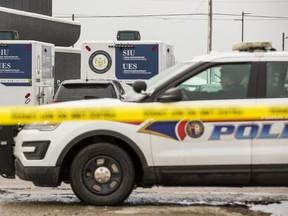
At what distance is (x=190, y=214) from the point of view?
7102 millimetres

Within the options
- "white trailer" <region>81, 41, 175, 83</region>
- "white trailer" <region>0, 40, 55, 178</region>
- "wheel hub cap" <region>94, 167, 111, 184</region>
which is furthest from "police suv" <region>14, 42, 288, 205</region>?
"white trailer" <region>81, 41, 175, 83</region>

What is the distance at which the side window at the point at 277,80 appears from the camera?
729cm

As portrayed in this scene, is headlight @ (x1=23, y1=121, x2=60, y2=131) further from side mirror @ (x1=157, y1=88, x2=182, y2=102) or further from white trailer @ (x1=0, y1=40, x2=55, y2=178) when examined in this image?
white trailer @ (x1=0, y1=40, x2=55, y2=178)

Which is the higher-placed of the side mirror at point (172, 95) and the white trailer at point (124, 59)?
the white trailer at point (124, 59)

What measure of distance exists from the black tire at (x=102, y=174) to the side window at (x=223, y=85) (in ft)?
3.24

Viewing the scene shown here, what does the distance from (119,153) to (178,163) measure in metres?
0.65

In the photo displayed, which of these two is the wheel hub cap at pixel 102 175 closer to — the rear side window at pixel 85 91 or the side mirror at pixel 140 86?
the side mirror at pixel 140 86

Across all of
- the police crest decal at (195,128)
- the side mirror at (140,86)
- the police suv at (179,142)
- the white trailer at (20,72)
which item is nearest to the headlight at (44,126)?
the police suv at (179,142)

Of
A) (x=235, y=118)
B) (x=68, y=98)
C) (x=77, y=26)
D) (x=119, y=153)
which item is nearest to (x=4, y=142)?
(x=119, y=153)

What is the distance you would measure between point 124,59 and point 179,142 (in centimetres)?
1200

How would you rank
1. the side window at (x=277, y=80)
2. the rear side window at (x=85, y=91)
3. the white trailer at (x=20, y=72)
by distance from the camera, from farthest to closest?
1. the white trailer at (x=20, y=72)
2. the rear side window at (x=85, y=91)
3. the side window at (x=277, y=80)

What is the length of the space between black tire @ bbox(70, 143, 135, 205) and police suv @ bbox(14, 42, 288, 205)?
0.01 m

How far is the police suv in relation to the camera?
716 cm

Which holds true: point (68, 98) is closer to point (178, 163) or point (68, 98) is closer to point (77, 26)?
point (178, 163)
